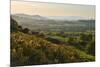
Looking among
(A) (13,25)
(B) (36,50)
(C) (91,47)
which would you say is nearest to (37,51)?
(B) (36,50)

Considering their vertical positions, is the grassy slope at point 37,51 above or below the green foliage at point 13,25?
below

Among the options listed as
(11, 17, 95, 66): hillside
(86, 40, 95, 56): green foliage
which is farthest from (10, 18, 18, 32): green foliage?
(86, 40, 95, 56): green foliage

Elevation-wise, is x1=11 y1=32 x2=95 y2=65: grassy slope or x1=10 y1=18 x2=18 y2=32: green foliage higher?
x1=10 y1=18 x2=18 y2=32: green foliage

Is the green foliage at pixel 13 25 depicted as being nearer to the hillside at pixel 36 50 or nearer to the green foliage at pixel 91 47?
the hillside at pixel 36 50

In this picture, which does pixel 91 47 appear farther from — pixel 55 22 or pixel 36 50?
pixel 36 50

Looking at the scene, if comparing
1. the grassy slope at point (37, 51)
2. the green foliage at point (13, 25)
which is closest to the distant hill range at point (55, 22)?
the green foliage at point (13, 25)

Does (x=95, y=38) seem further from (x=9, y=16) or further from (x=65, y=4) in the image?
(x=9, y=16)

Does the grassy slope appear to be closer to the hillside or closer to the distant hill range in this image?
the hillside
